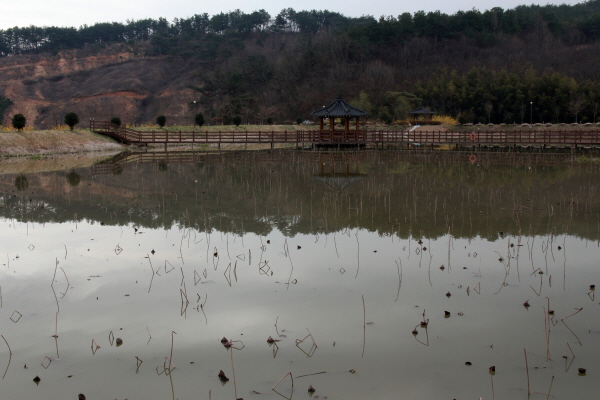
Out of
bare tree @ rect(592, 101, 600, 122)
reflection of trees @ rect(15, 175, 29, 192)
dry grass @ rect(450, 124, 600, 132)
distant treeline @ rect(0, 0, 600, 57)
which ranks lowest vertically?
reflection of trees @ rect(15, 175, 29, 192)

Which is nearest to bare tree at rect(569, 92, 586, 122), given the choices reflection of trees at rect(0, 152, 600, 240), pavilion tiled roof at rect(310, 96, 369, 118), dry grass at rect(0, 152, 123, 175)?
pavilion tiled roof at rect(310, 96, 369, 118)

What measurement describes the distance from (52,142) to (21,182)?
15243mm

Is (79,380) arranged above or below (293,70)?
below

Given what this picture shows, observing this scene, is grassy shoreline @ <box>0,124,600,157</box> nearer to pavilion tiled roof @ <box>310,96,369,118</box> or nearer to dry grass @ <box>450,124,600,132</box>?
dry grass @ <box>450,124,600,132</box>

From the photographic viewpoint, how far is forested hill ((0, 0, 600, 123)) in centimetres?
5119

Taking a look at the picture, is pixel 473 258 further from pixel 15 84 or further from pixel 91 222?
pixel 15 84

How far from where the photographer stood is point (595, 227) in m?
10.2

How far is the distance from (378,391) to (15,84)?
93643 millimetres

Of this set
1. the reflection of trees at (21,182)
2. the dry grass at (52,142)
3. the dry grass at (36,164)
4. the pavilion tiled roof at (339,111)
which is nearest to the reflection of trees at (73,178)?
the reflection of trees at (21,182)

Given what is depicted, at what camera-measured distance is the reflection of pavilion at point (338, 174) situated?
1716 centimetres

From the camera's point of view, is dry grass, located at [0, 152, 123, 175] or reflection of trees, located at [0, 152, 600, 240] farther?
dry grass, located at [0, 152, 123, 175]

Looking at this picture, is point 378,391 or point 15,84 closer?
point 378,391

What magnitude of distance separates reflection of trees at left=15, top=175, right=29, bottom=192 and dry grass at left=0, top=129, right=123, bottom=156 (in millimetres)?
11040

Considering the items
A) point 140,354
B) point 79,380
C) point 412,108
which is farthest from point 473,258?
point 412,108
